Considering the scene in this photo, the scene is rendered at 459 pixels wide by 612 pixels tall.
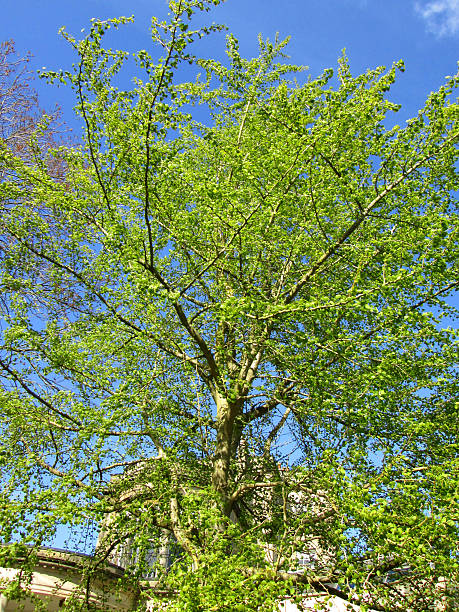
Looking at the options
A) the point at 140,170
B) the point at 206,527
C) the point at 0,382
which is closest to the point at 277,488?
the point at 206,527

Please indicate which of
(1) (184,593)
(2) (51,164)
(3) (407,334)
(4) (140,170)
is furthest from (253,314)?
(2) (51,164)

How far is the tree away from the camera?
7891 millimetres

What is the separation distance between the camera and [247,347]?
472 inches

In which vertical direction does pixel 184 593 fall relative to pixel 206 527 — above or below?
below

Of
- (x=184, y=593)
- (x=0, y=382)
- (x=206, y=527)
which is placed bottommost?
(x=184, y=593)

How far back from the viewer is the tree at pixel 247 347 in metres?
7.89

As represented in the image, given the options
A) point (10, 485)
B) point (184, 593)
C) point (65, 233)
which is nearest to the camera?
point (184, 593)

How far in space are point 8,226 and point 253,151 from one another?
640 cm

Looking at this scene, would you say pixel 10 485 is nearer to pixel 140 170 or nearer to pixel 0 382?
pixel 0 382

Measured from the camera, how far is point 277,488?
437 inches

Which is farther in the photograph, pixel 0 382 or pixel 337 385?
pixel 0 382

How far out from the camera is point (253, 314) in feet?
33.1

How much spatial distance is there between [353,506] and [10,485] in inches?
228

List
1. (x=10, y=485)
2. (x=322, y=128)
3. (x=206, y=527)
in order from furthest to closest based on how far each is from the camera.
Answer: (x=322, y=128) < (x=10, y=485) < (x=206, y=527)
